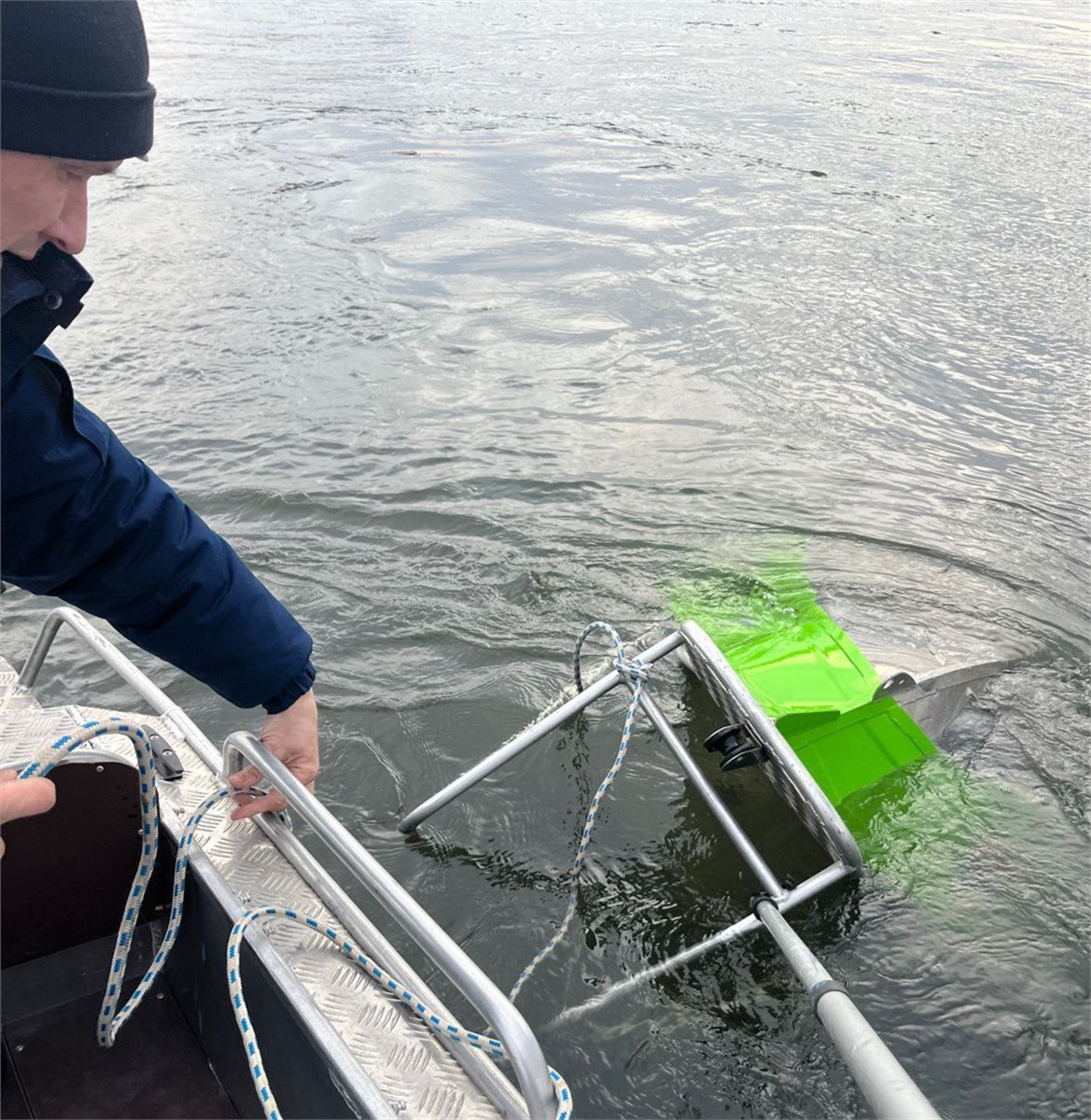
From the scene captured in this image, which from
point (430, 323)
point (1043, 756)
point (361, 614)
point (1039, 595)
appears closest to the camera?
point (1043, 756)

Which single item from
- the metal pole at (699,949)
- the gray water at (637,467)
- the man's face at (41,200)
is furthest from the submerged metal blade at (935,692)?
the man's face at (41,200)

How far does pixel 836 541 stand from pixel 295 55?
22.2 m

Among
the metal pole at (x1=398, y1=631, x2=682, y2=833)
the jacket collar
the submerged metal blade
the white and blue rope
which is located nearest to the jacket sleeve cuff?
the white and blue rope

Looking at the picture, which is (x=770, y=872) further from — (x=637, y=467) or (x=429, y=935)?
(x=637, y=467)

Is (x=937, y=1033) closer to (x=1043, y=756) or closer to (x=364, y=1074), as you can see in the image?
(x=1043, y=756)

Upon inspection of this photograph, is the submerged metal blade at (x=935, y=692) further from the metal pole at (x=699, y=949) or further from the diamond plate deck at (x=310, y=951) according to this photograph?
the diamond plate deck at (x=310, y=951)

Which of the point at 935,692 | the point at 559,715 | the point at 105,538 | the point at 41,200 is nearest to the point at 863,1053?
the point at 559,715

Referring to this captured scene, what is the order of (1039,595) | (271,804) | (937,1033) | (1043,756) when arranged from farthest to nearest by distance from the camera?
(1039,595), (1043,756), (937,1033), (271,804)

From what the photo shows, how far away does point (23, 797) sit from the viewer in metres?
1.61

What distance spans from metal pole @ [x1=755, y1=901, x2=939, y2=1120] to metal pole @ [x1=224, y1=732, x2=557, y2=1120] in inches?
30.4

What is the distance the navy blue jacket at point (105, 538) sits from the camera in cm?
173

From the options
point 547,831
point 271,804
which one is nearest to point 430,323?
point 547,831

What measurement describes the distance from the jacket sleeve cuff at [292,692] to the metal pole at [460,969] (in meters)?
0.23

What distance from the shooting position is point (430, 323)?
31.8 ft
